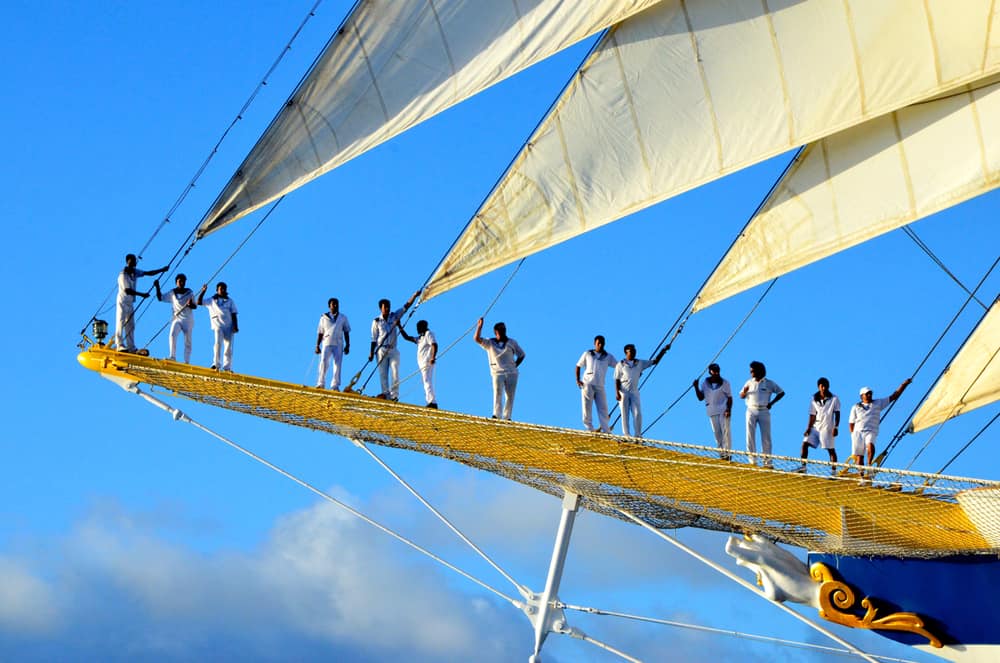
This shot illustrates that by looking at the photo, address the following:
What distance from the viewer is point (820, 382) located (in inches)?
1129

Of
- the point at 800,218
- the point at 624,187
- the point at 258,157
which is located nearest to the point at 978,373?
the point at 800,218

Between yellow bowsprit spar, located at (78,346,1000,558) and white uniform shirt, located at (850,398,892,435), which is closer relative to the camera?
yellow bowsprit spar, located at (78,346,1000,558)

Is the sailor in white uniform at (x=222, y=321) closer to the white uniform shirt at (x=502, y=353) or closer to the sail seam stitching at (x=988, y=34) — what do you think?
the white uniform shirt at (x=502, y=353)

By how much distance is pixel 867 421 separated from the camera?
94.1ft

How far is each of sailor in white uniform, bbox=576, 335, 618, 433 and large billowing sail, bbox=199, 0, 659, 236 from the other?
16.5 ft

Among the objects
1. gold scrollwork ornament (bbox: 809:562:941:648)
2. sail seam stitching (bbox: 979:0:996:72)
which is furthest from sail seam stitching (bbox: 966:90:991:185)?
gold scrollwork ornament (bbox: 809:562:941:648)

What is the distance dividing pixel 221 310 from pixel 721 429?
767cm

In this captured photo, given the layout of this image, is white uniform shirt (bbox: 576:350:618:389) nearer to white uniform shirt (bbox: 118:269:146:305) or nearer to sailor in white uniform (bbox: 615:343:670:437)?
sailor in white uniform (bbox: 615:343:670:437)

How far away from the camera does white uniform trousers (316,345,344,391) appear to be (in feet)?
98.0

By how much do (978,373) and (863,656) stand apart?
5203mm

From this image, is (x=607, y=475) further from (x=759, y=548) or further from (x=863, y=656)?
→ (x=863, y=656)

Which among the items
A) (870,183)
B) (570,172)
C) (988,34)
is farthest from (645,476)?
(988,34)

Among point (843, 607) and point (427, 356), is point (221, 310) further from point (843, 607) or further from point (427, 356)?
point (843, 607)

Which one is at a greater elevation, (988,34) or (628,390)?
(988,34)
